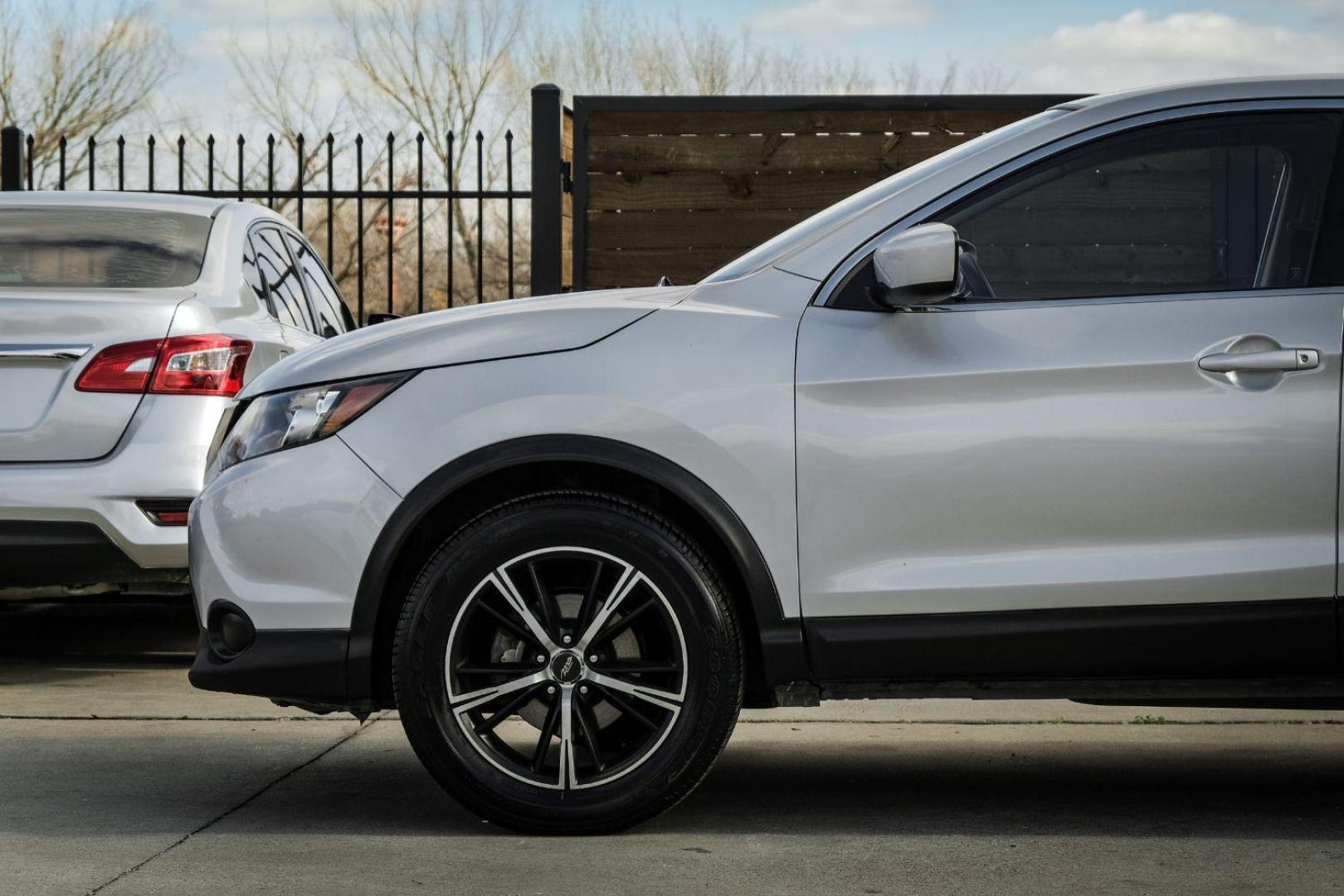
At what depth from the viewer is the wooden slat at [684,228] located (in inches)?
374

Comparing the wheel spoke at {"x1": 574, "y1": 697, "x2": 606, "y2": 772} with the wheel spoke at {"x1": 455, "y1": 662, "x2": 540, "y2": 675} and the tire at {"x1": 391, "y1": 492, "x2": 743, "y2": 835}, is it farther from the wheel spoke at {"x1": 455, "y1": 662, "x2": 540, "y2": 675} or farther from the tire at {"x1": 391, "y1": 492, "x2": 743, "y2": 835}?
the wheel spoke at {"x1": 455, "y1": 662, "x2": 540, "y2": 675}

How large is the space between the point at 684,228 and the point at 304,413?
5.51 m

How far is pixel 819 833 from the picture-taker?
4250 mm

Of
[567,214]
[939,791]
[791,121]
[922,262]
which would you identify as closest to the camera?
[922,262]

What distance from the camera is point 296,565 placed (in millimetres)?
4137

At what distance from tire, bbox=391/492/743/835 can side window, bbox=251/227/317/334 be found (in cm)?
300

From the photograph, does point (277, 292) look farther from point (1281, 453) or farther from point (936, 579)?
point (1281, 453)

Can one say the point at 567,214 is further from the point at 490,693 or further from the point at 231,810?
the point at 490,693

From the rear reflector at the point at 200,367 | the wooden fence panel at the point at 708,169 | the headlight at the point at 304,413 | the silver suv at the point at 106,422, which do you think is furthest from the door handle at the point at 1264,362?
the wooden fence panel at the point at 708,169

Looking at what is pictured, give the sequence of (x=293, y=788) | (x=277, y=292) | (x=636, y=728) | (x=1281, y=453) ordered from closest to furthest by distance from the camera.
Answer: (x=1281, y=453) → (x=636, y=728) → (x=293, y=788) → (x=277, y=292)

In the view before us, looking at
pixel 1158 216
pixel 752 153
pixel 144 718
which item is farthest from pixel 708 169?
pixel 1158 216

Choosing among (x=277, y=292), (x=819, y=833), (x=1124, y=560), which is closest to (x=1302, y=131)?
(x=1124, y=560)

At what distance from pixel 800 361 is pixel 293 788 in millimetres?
1888

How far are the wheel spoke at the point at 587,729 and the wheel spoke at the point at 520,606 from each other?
0.47 ft
